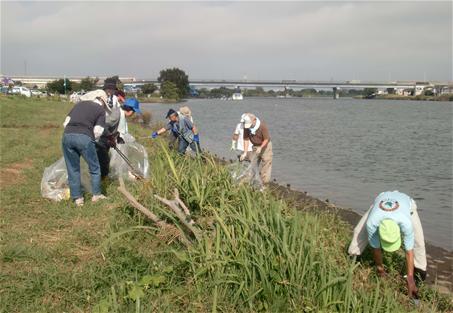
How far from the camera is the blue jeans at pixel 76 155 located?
628cm

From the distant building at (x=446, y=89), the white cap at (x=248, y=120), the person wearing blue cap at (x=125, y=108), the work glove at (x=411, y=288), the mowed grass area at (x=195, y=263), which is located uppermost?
the distant building at (x=446, y=89)

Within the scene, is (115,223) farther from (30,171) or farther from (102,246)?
(30,171)

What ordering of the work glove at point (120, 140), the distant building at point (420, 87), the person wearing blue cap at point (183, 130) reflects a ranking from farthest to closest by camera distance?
the distant building at point (420, 87)
the person wearing blue cap at point (183, 130)
the work glove at point (120, 140)

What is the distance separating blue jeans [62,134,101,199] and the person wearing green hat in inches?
146

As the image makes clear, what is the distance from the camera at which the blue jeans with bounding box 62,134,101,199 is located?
20.6ft

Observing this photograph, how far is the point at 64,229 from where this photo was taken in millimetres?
5410

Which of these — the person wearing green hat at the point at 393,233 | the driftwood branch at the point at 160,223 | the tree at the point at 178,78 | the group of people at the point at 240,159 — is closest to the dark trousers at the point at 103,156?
the group of people at the point at 240,159

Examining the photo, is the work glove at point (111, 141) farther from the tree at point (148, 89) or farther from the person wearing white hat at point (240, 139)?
the tree at point (148, 89)

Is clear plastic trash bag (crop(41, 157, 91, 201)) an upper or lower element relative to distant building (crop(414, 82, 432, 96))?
lower

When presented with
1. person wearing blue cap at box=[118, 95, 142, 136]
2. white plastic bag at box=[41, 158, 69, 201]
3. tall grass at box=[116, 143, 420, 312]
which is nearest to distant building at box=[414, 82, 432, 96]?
person wearing blue cap at box=[118, 95, 142, 136]

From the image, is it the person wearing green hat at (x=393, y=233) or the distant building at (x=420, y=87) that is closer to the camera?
the person wearing green hat at (x=393, y=233)

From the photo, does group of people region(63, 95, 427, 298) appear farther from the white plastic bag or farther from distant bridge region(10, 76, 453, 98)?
distant bridge region(10, 76, 453, 98)

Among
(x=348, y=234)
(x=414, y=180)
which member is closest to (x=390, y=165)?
(x=414, y=180)

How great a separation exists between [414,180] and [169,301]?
11.5 metres
